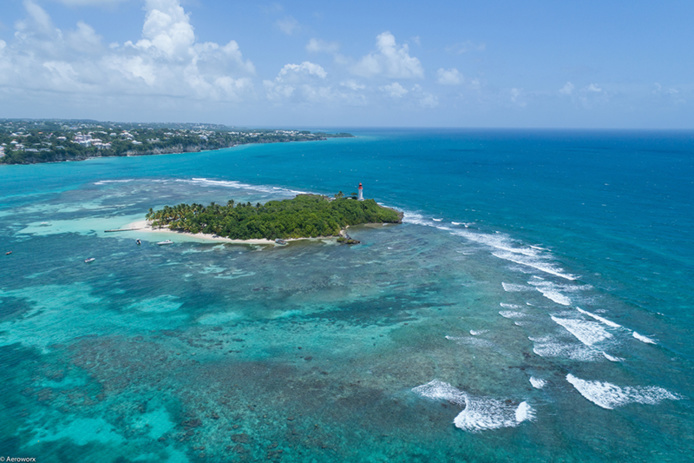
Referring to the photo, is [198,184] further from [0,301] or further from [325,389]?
[325,389]

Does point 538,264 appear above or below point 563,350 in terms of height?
above

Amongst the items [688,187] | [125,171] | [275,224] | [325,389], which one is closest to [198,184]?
[125,171]

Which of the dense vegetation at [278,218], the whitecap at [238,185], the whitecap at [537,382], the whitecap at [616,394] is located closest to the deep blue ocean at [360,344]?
the whitecap at [616,394]

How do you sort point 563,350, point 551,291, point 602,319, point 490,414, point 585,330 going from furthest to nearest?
point 551,291 < point 602,319 < point 585,330 < point 563,350 < point 490,414

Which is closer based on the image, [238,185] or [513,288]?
[513,288]

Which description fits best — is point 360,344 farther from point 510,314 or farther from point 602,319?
point 602,319

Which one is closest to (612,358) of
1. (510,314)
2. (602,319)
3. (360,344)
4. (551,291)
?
(602,319)

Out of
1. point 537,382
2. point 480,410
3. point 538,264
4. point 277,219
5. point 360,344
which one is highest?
point 277,219
